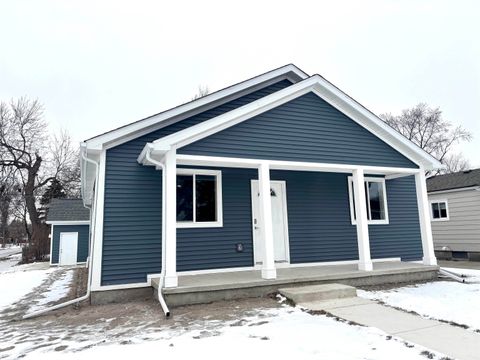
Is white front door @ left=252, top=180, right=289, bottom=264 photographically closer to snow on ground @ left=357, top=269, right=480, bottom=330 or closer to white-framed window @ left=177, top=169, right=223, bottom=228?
white-framed window @ left=177, top=169, right=223, bottom=228

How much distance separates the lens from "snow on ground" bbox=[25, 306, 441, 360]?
127 inches

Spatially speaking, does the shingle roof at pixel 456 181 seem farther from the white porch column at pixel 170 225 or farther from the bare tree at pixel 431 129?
the white porch column at pixel 170 225

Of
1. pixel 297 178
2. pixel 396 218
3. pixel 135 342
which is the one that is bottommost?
pixel 135 342

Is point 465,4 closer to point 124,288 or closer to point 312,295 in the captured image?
point 312,295

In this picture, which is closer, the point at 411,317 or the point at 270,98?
the point at 411,317

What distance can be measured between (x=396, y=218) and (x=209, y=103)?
5.91m

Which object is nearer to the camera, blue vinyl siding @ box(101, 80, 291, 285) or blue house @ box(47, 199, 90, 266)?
blue vinyl siding @ box(101, 80, 291, 285)

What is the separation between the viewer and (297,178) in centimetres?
808

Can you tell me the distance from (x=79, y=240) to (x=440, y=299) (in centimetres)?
1669

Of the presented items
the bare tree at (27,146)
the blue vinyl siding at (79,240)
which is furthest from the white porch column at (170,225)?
the bare tree at (27,146)

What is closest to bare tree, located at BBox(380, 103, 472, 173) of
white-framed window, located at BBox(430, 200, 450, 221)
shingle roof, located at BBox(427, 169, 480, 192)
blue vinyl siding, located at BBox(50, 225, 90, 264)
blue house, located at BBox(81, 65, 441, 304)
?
shingle roof, located at BBox(427, 169, 480, 192)

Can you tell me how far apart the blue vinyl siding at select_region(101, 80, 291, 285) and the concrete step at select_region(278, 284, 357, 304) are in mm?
2333

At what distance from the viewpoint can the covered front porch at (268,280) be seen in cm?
538

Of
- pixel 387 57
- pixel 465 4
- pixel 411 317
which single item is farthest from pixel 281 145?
pixel 387 57
